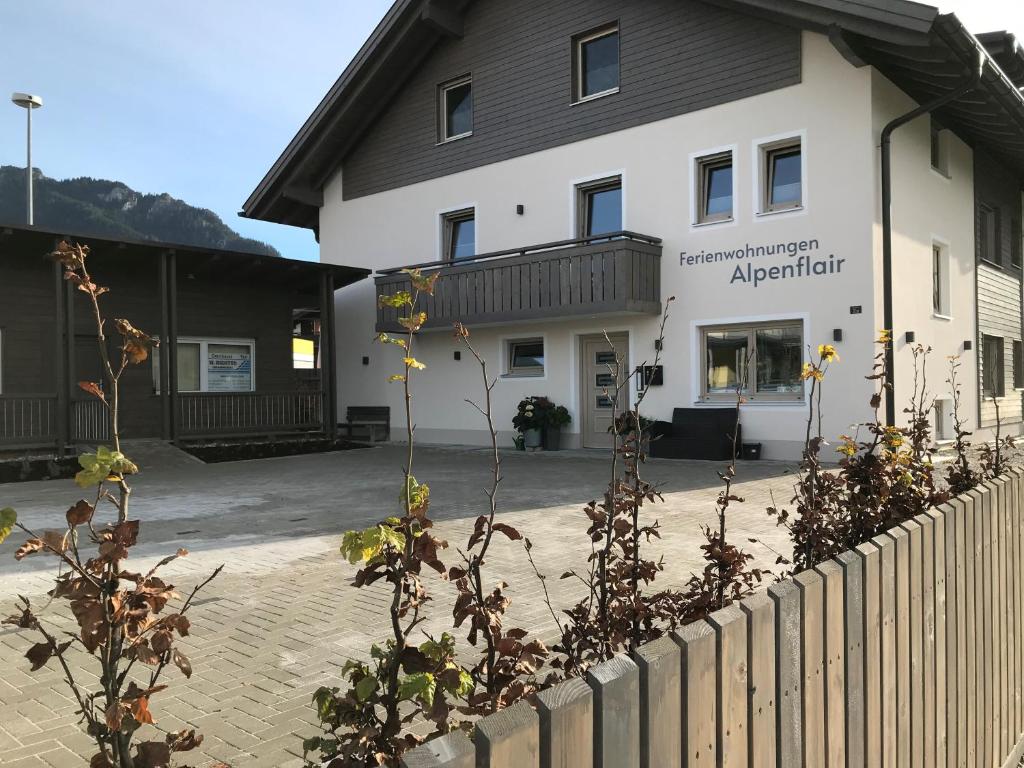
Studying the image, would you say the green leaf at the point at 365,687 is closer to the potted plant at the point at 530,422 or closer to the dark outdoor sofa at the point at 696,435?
the dark outdoor sofa at the point at 696,435

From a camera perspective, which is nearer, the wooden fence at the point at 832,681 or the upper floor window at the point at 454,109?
the wooden fence at the point at 832,681

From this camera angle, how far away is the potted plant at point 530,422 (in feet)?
53.0

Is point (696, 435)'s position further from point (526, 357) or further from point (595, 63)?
point (595, 63)

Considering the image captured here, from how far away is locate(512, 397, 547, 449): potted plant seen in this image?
53.0 ft

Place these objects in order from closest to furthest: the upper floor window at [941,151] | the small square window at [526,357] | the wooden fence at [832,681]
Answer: the wooden fence at [832,681] < the upper floor window at [941,151] < the small square window at [526,357]

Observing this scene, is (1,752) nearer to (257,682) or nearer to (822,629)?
(257,682)

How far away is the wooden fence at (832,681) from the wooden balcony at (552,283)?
10.8 metres

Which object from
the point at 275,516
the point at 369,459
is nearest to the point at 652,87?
the point at 369,459

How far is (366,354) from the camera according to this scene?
20.2 m

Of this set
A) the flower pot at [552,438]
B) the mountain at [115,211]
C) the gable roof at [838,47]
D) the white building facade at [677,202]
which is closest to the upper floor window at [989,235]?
the white building facade at [677,202]

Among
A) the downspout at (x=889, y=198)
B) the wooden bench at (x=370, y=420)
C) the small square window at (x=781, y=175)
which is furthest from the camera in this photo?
the wooden bench at (x=370, y=420)

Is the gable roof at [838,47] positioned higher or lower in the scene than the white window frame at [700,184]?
higher

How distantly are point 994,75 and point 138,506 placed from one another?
1365 cm

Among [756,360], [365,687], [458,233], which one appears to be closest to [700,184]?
[756,360]
